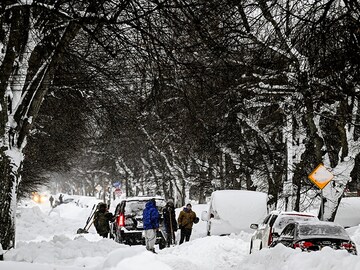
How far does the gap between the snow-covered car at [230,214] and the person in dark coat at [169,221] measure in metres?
2.17

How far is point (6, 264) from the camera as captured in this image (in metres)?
8.95

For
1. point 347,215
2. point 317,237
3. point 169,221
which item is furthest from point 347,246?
point 347,215

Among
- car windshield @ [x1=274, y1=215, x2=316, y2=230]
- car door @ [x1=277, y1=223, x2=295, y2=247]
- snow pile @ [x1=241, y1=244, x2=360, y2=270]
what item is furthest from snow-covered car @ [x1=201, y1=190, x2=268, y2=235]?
snow pile @ [x1=241, y1=244, x2=360, y2=270]

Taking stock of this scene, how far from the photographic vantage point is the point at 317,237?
1303 cm

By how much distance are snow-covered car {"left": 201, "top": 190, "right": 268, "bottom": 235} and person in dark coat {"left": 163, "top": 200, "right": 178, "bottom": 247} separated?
2.17 metres

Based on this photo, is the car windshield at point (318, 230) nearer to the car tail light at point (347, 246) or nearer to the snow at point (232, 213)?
the car tail light at point (347, 246)

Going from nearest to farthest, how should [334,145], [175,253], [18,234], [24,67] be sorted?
[24,67] → [175,253] → [334,145] → [18,234]

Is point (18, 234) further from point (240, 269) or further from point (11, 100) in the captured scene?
point (240, 269)

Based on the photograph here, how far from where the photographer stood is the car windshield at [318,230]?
13.2 meters

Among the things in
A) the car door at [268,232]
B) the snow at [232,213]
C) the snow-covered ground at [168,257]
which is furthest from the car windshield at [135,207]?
the car door at [268,232]

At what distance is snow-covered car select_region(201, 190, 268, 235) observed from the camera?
23.5m

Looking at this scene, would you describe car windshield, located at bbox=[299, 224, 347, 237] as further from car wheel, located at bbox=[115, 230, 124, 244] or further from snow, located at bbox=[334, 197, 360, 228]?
snow, located at bbox=[334, 197, 360, 228]

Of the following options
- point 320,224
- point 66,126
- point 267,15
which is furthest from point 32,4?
point 66,126

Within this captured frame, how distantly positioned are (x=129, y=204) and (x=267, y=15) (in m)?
10.6
